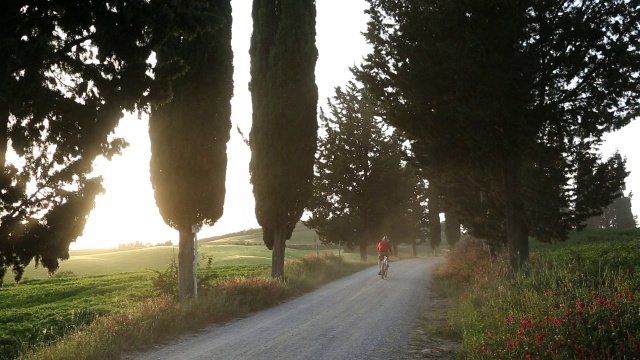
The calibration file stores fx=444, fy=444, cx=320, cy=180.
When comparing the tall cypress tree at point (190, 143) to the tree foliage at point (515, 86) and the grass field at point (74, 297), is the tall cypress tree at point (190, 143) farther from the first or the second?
the tree foliage at point (515, 86)

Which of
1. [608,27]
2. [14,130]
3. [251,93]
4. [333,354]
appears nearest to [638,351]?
[333,354]

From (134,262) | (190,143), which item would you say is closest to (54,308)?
(190,143)

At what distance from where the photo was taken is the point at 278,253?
18984 millimetres

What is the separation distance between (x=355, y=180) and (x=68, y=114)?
104 feet

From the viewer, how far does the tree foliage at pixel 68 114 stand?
5957 millimetres

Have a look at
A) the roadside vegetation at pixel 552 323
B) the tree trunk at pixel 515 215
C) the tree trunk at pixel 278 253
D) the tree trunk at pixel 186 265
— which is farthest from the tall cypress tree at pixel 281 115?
the roadside vegetation at pixel 552 323

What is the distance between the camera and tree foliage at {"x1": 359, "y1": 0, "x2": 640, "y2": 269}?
11.1m

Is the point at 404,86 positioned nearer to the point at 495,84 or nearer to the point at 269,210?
the point at 495,84

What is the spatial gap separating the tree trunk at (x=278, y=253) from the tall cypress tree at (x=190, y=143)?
18.8 feet

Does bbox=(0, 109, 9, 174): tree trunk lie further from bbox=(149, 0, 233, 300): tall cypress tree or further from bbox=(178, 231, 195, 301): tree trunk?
bbox=(178, 231, 195, 301): tree trunk

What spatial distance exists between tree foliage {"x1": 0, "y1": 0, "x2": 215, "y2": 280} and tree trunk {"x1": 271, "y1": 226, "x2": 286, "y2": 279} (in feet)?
42.2

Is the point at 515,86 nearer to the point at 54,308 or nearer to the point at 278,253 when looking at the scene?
the point at 278,253

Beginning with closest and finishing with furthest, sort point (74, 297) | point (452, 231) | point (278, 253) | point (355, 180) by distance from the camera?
point (278, 253)
point (74, 297)
point (355, 180)
point (452, 231)

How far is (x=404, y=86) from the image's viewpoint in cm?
1317
